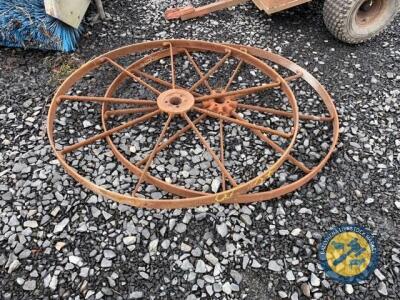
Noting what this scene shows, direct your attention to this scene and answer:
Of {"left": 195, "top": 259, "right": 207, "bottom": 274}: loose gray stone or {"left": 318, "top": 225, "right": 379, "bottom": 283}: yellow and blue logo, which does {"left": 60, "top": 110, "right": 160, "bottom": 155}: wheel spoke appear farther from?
{"left": 318, "top": 225, "right": 379, "bottom": 283}: yellow and blue logo

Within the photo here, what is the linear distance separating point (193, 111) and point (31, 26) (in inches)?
56.0

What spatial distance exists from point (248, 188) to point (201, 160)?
0.42 metres

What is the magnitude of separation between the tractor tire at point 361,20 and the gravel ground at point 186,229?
0.56 m

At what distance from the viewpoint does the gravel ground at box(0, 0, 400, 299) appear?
236 centimetres

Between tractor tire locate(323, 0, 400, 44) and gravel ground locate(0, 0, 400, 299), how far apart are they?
1.84ft

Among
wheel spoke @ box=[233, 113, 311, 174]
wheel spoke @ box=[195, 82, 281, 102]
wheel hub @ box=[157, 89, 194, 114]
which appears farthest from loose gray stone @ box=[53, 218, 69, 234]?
wheel spoke @ box=[233, 113, 311, 174]

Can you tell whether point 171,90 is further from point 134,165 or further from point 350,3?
point 350,3

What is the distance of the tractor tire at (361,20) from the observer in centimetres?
352

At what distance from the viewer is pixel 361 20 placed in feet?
12.1

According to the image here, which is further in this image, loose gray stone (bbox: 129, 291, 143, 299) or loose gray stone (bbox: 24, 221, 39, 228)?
loose gray stone (bbox: 24, 221, 39, 228)

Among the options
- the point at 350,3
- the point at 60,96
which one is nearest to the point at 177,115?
the point at 60,96

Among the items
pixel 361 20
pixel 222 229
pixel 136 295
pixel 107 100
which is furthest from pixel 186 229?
pixel 361 20

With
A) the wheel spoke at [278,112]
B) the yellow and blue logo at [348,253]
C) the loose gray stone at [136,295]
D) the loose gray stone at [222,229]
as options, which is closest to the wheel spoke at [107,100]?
the wheel spoke at [278,112]

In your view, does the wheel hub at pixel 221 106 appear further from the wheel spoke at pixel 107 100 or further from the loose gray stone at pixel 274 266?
the loose gray stone at pixel 274 266
